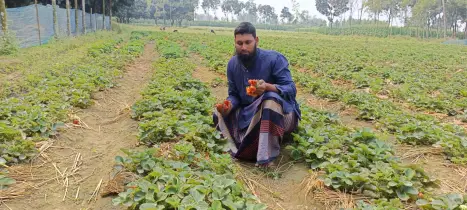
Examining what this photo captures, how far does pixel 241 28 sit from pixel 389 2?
217ft

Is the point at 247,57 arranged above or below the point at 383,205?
above

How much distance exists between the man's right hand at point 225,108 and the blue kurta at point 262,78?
13 cm

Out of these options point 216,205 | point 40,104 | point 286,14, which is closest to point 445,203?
point 216,205

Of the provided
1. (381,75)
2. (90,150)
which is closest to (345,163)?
(90,150)

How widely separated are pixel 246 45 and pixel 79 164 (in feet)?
7.05

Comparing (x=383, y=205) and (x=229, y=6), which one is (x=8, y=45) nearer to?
(x=383, y=205)

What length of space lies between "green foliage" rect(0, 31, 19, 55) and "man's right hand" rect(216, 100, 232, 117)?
37.5ft

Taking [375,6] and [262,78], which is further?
[375,6]

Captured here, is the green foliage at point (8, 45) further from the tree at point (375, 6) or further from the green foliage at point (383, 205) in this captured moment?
the tree at point (375, 6)

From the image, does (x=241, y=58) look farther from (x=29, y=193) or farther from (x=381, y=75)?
(x=381, y=75)

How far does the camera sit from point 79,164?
11.9 ft

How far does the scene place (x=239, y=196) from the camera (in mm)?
2770

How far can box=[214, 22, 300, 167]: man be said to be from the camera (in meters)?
3.71

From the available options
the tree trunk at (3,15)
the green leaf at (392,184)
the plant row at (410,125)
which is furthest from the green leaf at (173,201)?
the tree trunk at (3,15)
